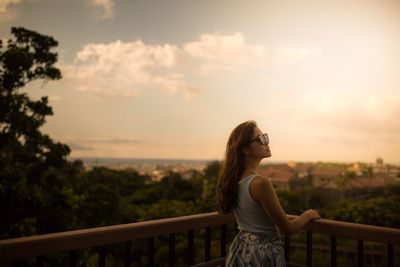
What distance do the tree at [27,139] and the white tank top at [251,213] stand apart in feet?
22.6

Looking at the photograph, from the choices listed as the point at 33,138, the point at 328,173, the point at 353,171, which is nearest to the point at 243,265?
the point at 33,138

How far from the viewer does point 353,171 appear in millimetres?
21797

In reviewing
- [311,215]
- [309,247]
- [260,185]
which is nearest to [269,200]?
[260,185]

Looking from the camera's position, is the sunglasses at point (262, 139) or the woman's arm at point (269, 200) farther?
the sunglasses at point (262, 139)

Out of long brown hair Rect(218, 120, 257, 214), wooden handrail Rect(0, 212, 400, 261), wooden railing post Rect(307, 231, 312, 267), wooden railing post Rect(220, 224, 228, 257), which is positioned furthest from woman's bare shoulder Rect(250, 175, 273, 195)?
wooden railing post Rect(220, 224, 228, 257)

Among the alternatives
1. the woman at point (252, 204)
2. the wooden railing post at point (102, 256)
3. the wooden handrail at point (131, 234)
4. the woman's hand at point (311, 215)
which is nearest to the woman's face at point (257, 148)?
the woman at point (252, 204)

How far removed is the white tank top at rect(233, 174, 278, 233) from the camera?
5.38 ft

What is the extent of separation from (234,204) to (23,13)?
14.7 metres

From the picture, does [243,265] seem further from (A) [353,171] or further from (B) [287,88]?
(A) [353,171]

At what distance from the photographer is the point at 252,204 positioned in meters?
1.64

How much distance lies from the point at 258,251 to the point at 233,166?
1.30ft

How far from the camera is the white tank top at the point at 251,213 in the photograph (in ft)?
5.38

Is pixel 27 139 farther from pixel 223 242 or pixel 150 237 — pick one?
pixel 150 237

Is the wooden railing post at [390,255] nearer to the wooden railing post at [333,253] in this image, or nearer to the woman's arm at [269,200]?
the wooden railing post at [333,253]
